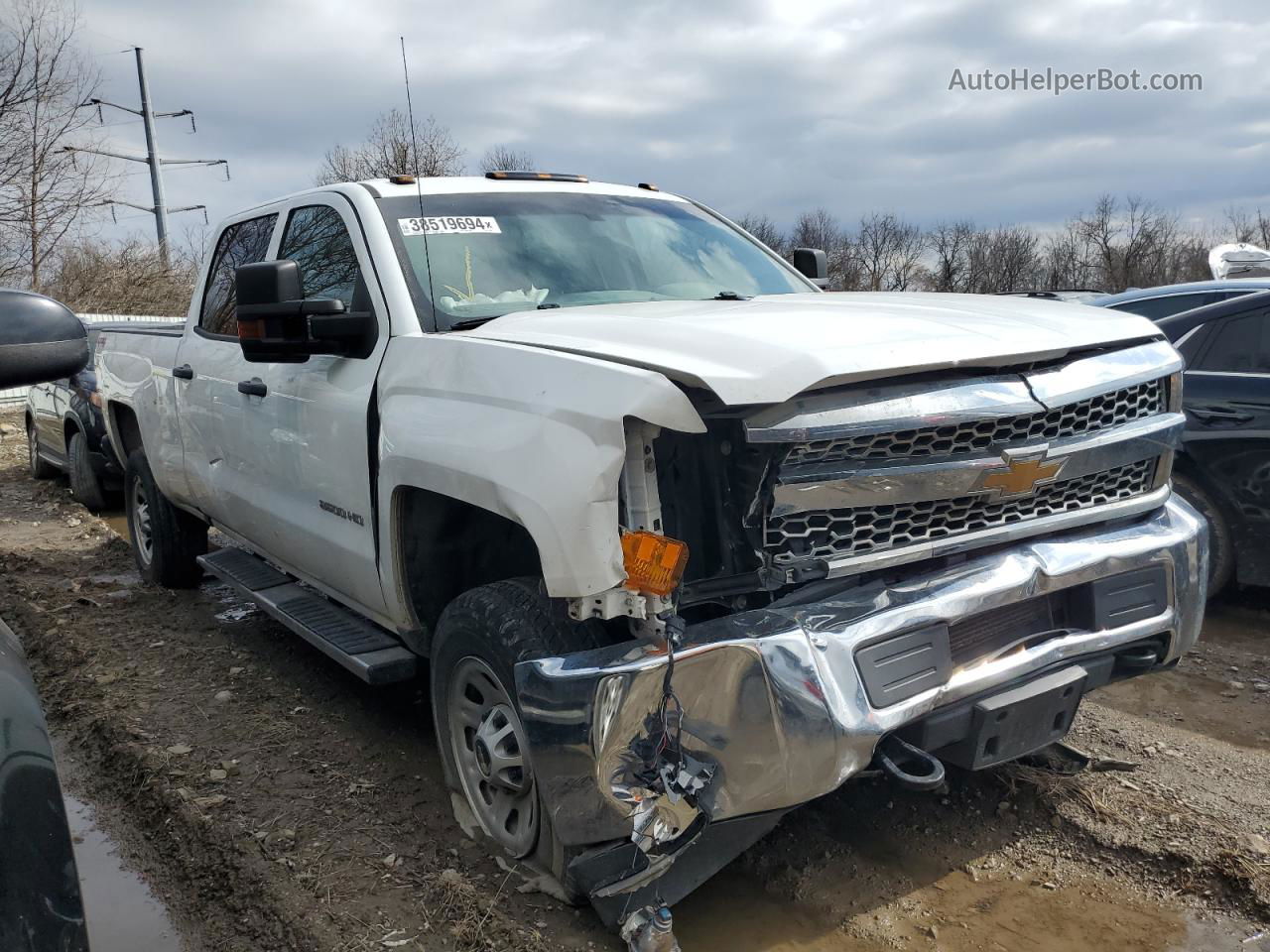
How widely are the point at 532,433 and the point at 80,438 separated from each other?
25.7 feet

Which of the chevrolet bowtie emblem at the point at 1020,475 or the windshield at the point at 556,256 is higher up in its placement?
the windshield at the point at 556,256

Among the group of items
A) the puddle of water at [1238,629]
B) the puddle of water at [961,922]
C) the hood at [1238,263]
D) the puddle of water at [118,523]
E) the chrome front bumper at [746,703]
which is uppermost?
the hood at [1238,263]

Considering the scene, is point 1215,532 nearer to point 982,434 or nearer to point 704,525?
point 982,434

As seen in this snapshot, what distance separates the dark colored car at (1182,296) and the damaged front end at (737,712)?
400cm

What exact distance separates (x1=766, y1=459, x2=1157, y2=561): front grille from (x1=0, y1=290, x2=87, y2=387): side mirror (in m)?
1.47

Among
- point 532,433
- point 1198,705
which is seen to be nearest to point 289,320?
point 532,433

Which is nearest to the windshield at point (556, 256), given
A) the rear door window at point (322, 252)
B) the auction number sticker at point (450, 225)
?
the auction number sticker at point (450, 225)

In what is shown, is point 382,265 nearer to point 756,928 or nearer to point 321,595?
point 321,595

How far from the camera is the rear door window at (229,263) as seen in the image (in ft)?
15.6

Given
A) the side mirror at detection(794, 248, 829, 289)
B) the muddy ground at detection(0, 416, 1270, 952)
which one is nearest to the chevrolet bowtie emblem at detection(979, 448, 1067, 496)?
the muddy ground at detection(0, 416, 1270, 952)

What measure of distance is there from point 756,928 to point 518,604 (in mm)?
1065

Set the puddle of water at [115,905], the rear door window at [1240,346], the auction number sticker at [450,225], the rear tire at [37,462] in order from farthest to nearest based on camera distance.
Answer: the rear tire at [37,462], the rear door window at [1240,346], the auction number sticker at [450,225], the puddle of water at [115,905]

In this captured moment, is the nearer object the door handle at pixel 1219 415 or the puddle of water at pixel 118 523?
the door handle at pixel 1219 415

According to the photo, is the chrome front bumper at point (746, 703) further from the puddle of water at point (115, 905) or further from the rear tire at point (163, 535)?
the rear tire at point (163, 535)
